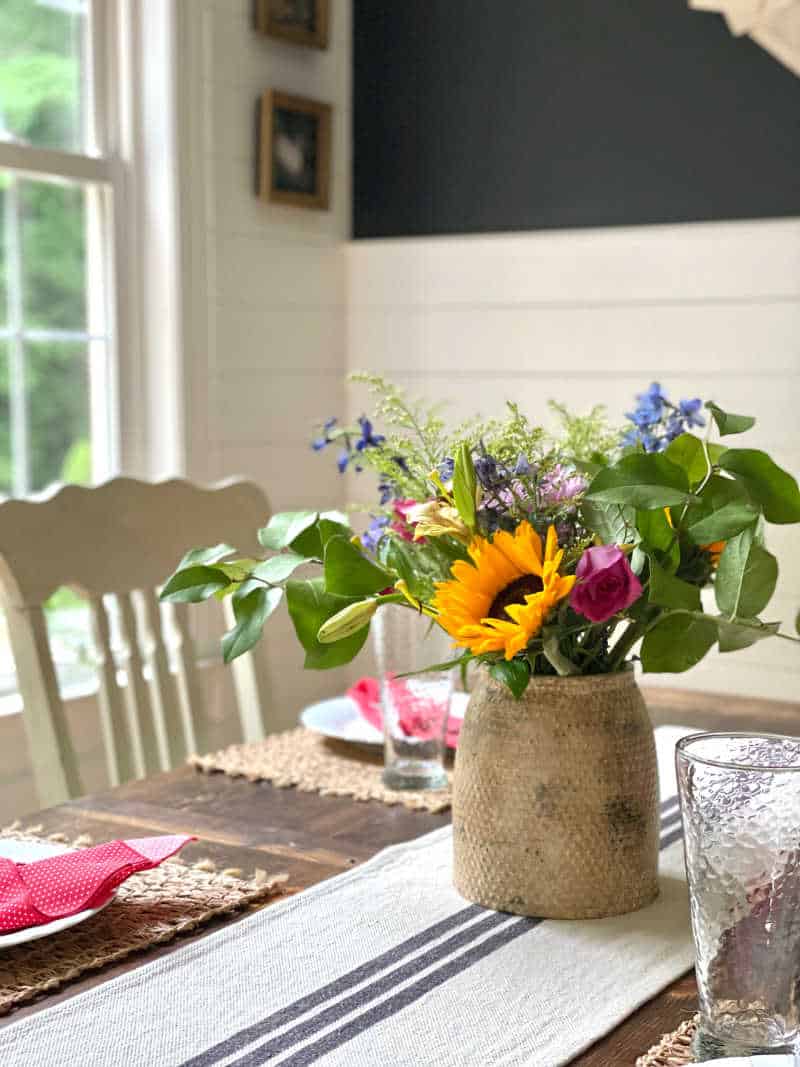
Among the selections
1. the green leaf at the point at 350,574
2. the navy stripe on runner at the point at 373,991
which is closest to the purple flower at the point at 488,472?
the green leaf at the point at 350,574

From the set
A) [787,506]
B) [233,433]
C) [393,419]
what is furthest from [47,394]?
[787,506]

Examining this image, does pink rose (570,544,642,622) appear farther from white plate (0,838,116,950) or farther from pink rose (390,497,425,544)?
white plate (0,838,116,950)

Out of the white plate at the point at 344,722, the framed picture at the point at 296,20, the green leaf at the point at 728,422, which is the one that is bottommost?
the white plate at the point at 344,722

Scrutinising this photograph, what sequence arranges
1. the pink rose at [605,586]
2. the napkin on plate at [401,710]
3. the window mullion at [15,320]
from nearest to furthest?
the pink rose at [605,586], the napkin on plate at [401,710], the window mullion at [15,320]

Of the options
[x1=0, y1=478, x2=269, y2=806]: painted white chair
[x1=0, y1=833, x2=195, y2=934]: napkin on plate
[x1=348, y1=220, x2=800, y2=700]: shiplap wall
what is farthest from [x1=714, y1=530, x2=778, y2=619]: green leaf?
[x1=348, y1=220, x2=800, y2=700]: shiplap wall

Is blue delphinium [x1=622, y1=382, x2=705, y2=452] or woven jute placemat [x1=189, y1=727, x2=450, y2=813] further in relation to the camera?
woven jute placemat [x1=189, y1=727, x2=450, y2=813]

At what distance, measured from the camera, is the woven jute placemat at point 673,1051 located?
2.60ft

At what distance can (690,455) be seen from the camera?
1.03 metres

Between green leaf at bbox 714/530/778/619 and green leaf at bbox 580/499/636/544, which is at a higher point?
green leaf at bbox 580/499/636/544

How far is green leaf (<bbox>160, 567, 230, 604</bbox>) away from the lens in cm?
102

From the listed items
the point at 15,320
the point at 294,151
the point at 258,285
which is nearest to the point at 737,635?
the point at 15,320

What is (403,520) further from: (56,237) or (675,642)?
(56,237)

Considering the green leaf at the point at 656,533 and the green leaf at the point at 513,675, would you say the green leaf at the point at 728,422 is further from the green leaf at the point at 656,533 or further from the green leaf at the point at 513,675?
the green leaf at the point at 513,675

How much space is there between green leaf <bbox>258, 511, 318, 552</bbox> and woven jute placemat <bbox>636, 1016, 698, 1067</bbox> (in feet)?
1.47
